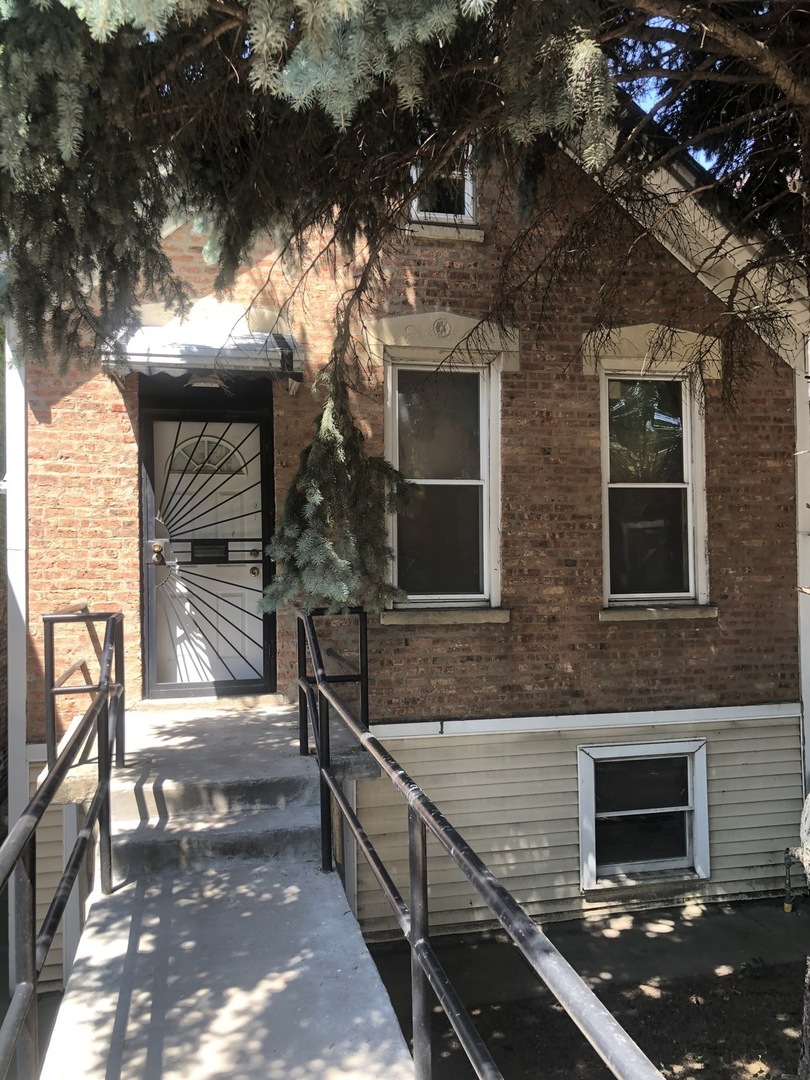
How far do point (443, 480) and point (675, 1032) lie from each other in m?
4.04

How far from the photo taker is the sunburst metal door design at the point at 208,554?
20.1ft

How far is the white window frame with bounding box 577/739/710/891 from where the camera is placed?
6.32m

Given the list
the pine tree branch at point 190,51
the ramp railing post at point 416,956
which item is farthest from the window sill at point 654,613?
the pine tree branch at point 190,51

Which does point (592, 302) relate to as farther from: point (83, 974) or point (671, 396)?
point (83, 974)

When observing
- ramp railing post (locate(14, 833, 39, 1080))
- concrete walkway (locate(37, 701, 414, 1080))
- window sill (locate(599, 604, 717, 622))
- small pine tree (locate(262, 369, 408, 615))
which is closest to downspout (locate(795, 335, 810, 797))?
window sill (locate(599, 604, 717, 622))

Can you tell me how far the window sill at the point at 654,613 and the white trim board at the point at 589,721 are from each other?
778 millimetres

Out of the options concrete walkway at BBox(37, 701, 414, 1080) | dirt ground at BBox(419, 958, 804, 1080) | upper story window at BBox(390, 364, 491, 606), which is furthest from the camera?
upper story window at BBox(390, 364, 491, 606)

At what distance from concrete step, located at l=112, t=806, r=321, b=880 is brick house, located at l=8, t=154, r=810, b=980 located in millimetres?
2115

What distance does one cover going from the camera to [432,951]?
242 centimetres

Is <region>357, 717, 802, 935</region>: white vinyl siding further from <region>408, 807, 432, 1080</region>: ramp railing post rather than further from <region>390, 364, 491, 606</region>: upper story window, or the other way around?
<region>408, 807, 432, 1080</region>: ramp railing post

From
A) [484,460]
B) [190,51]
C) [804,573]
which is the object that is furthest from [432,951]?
[804,573]

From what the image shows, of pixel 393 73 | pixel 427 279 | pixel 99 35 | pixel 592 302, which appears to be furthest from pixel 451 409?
pixel 99 35

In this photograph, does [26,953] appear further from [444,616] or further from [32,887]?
[444,616]

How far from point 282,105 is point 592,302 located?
3366 millimetres
